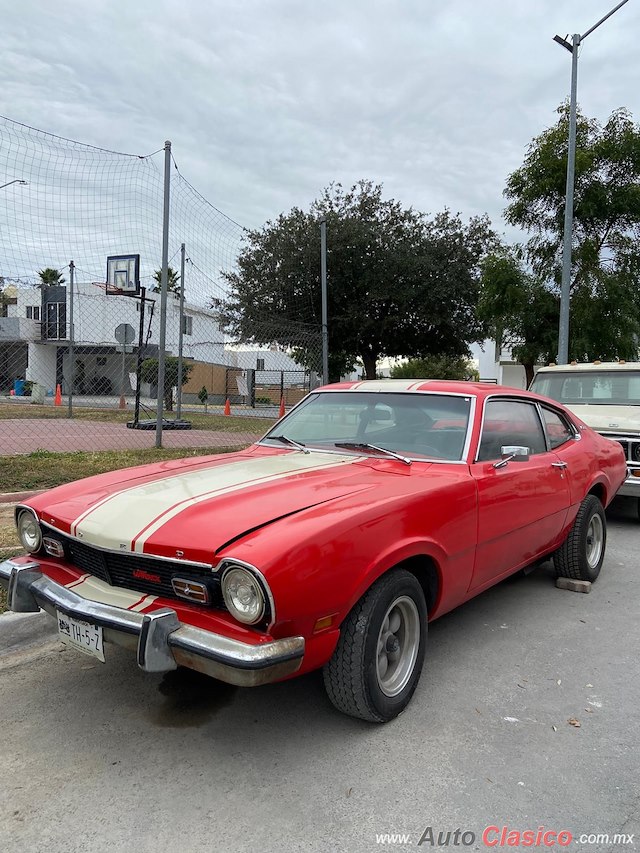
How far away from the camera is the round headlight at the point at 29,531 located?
123 inches

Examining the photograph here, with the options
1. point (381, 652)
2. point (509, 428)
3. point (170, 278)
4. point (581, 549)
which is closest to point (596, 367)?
point (581, 549)

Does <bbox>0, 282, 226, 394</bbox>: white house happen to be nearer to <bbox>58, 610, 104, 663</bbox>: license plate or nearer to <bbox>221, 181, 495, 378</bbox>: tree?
<bbox>221, 181, 495, 378</bbox>: tree

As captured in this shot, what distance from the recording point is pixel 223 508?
269 centimetres

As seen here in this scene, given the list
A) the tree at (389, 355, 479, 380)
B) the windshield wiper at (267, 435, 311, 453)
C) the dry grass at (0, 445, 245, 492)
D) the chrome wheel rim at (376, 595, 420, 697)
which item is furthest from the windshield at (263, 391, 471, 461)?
the tree at (389, 355, 479, 380)

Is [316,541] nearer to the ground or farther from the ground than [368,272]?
nearer to the ground

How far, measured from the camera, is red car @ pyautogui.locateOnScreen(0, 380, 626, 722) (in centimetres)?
232

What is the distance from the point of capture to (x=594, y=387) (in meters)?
7.80

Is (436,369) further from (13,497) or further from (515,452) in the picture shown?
(515,452)

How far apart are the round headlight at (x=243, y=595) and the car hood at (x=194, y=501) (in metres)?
0.13

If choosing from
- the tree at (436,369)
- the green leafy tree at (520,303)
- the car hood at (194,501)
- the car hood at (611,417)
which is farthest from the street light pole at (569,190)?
the tree at (436,369)

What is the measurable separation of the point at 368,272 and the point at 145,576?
20.3 m

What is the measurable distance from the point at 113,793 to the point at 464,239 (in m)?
22.7

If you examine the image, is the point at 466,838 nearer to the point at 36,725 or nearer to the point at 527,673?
the point at 527,673

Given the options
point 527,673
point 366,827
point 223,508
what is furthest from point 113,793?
point 527,673
